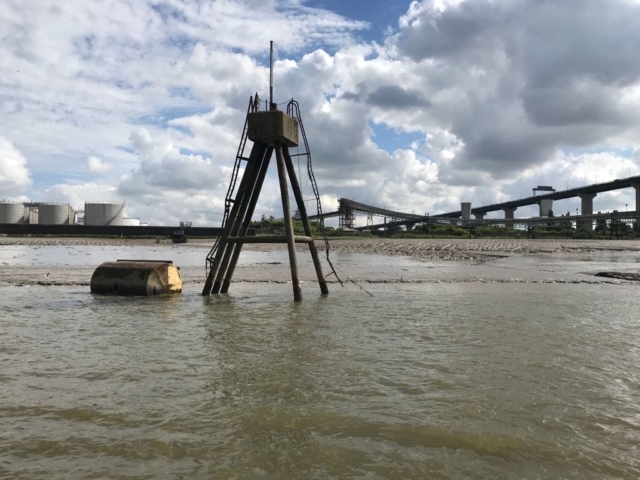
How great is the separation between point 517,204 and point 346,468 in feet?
576

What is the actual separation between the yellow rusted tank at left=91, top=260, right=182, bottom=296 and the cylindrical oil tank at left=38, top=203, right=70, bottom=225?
143 metres

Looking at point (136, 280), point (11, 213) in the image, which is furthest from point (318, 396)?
point (11, 213)

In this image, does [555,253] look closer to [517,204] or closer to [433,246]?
[433,246]

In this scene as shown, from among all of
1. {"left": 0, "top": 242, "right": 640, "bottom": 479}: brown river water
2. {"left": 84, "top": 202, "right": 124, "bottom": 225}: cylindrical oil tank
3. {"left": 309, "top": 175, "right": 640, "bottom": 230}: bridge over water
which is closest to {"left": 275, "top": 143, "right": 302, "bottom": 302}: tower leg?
{"left": 0, "top": 242, "right": 640, "bottom": 479}: brown river water

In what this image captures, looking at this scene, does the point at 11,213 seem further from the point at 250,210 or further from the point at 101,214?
the point at 250,210

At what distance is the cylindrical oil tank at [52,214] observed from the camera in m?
144

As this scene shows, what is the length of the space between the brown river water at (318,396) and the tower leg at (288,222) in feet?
11.5

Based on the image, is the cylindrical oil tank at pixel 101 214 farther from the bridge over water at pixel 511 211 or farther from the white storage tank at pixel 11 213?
the bridge over water at pixel 511 211

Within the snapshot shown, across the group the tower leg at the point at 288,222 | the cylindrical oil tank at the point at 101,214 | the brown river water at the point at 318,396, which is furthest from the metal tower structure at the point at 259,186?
the cylindrical oil tank at the point at 101,214

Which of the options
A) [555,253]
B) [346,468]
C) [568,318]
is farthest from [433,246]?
[346,468]

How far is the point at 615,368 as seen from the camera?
830cm

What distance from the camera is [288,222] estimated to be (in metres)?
17.6

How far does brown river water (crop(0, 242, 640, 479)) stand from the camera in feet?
15.9

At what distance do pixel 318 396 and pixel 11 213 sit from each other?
16330 centimetres
